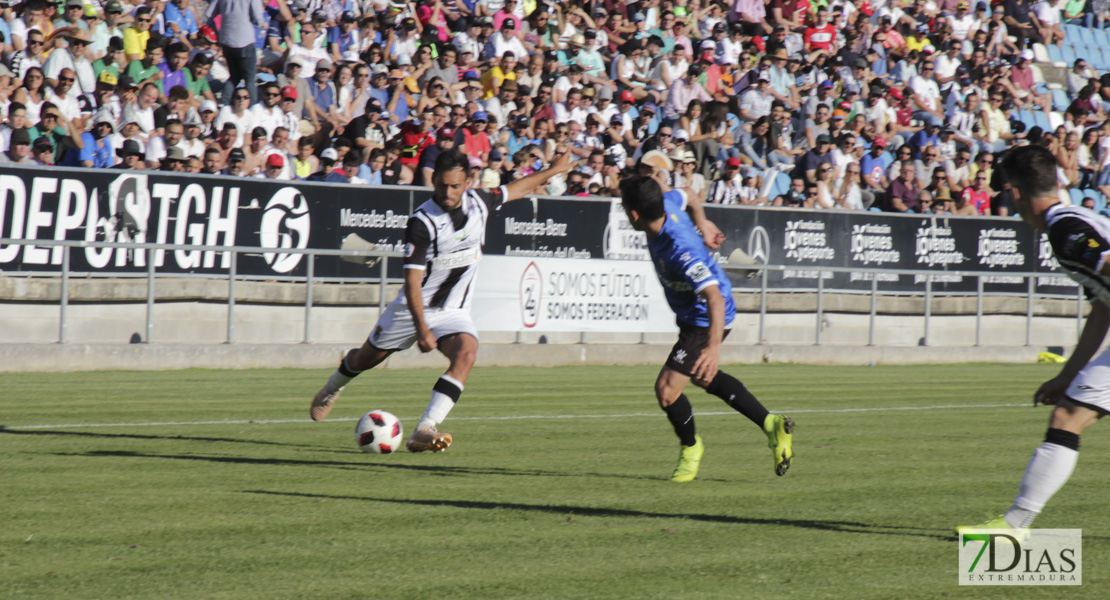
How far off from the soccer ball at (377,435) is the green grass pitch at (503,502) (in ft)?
0.71

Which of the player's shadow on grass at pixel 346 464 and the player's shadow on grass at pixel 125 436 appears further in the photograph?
the player's shadow on grass at pixel 125 436

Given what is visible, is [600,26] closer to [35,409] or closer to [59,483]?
[35,409]

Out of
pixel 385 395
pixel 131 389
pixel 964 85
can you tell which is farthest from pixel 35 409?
pixel 964 85

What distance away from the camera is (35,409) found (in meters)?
12.1

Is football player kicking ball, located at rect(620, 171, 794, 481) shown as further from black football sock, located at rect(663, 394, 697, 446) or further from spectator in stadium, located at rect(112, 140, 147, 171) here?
spectator in stadium, located at rect(112, 140, 147, 171)

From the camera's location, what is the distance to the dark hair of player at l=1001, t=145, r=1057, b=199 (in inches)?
234

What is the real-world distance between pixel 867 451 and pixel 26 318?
10915mm

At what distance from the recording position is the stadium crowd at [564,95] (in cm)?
1903

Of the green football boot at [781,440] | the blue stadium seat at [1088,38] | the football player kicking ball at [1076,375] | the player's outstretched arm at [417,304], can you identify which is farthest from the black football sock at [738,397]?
the blue stadium seat at [1088,38]

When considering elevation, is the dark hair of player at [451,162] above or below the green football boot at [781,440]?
above

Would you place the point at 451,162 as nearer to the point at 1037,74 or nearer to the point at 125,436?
the point at 125,436

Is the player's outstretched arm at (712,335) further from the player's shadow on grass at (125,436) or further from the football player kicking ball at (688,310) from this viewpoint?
the player's shadow on grass at (125,436)

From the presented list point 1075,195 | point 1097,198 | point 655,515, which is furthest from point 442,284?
point 1097,198

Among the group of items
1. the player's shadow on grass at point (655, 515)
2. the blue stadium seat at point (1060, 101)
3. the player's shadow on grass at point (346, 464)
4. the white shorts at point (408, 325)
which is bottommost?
the player's shadow on grass at point (346, 464)
